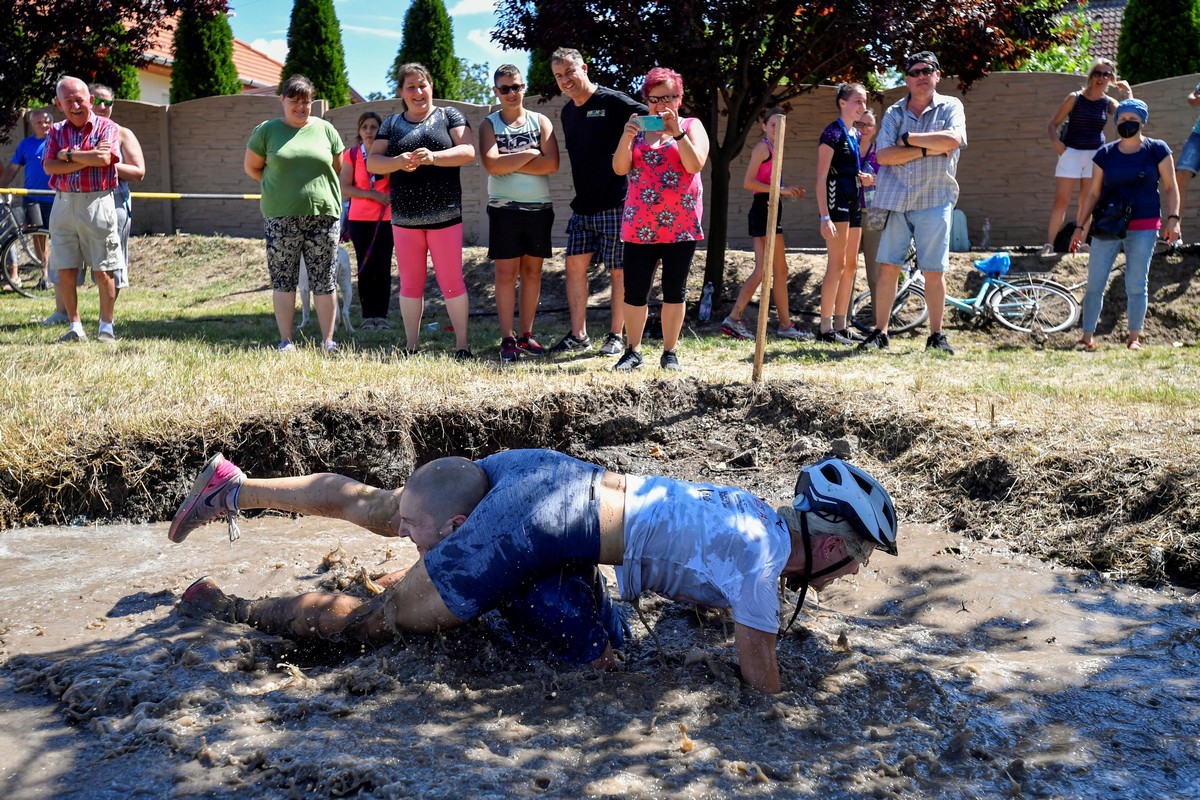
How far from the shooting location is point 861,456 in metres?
6.10

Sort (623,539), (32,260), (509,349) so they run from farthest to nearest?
(32,260)
(509,349)
(623,539)

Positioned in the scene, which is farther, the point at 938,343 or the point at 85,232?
the point at 938,343

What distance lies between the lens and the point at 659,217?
7215 millimetres

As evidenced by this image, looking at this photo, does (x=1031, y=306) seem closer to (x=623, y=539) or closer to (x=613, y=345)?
(x=613, y=345)

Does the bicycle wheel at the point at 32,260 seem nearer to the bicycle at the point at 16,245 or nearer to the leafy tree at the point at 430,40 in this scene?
the bicycle at the point at 16,245

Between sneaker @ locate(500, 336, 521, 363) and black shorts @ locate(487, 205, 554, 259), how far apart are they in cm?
63

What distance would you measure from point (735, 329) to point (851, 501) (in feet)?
20.3

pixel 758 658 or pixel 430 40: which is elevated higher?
pixel 430 40

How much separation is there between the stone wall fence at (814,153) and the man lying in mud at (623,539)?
904 centimetres

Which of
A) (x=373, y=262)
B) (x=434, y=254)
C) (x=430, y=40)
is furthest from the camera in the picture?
(x=430, y=40)

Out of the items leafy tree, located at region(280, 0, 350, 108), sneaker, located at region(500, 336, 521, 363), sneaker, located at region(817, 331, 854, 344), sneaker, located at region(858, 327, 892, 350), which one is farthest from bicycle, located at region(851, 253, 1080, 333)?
leafy tree, located at region(280, 0, 350, 108)

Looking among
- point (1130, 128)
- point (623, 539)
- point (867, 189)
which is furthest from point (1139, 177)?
point (623, 539)

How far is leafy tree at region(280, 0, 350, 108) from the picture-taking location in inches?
832

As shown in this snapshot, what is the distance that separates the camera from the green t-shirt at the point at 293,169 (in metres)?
7.77
